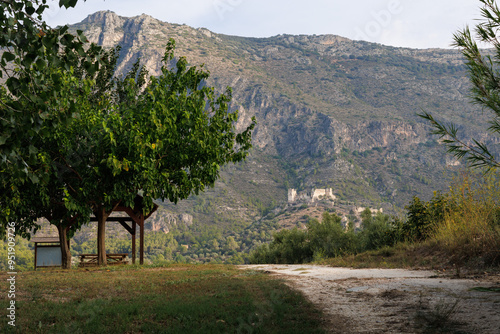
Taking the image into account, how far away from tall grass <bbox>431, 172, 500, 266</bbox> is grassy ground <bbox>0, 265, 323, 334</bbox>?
479 centimetres

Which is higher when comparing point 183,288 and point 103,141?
point 103,141

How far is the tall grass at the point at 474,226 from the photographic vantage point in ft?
32.2

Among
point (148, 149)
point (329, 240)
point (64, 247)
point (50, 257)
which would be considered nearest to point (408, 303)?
point (148, 149)

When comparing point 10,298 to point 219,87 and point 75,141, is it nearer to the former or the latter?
point 75,141

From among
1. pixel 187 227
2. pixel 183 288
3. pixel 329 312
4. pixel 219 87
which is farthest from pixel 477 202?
pixel 219 87

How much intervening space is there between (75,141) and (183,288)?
8.34m

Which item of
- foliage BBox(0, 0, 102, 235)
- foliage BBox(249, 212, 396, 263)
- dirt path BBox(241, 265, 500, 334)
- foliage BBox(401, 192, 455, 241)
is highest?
foliage BBox(0, 0, 102, 235)

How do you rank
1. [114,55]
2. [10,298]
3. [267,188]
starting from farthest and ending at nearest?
1. [267,188]
2. [114,55]
3. [10,298]

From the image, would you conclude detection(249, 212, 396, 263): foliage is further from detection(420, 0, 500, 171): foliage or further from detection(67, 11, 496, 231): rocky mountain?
detection(67, 11, 496, 231): rocky mountain

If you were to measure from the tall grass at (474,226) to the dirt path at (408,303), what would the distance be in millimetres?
1328

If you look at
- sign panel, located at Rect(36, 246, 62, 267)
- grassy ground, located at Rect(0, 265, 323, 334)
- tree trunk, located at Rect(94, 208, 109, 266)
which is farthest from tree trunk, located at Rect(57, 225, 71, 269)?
grassy ground, located at Rect(0, 265, 323, 334)

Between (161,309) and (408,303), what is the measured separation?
4.11m

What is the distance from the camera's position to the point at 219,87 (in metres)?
172

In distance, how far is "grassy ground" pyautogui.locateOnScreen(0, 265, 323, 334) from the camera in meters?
6.01
